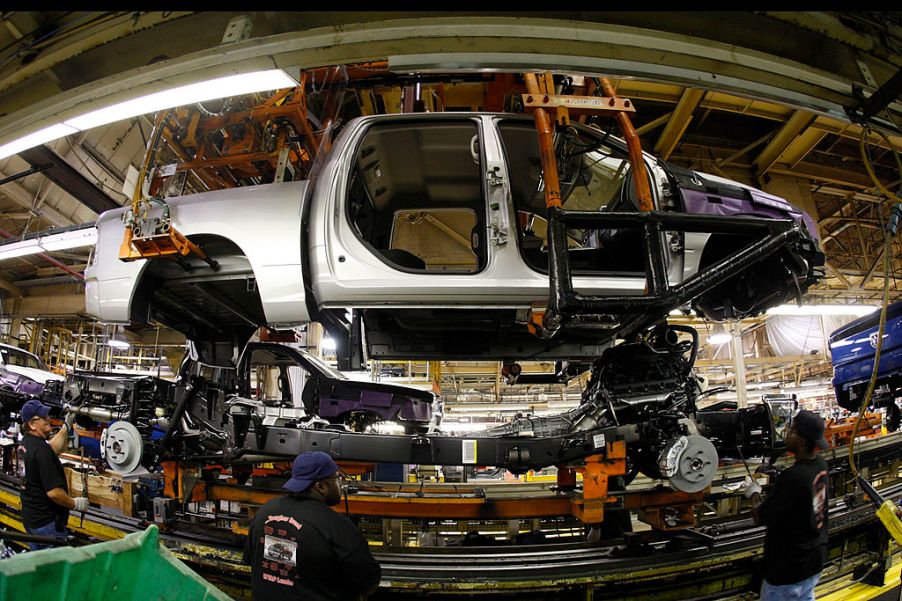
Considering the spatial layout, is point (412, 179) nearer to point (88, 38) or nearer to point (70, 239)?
point (88, 38)

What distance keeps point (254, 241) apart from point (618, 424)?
8.72 ft

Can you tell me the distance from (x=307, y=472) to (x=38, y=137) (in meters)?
2.48

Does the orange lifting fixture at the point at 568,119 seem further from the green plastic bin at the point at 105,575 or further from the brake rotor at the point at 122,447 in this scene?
the brake rotor at the point at 122,447

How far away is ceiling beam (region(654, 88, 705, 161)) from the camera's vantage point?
539 centimetres

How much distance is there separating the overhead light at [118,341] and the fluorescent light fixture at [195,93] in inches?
383

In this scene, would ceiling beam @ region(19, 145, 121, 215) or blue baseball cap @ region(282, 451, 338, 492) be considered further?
ceiling beam @ region(19, 145, 121, 215)

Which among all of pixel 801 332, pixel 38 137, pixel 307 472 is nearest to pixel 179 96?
pixel 38 137

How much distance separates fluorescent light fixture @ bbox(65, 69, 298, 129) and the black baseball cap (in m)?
3.11

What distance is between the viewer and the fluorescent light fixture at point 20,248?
566cm

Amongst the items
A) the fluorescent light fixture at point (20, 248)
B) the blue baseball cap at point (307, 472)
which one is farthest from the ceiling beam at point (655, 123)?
the fluorescent light fixture at point (20, 248)

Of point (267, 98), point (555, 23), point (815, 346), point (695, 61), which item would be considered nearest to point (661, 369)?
point (695, 61)

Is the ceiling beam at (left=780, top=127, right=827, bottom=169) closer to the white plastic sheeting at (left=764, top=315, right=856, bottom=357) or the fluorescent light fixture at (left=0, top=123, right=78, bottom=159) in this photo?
the fluorescent light fixture at (left=0, top=123, right=78, bottom=159)

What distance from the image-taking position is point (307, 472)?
1.98m

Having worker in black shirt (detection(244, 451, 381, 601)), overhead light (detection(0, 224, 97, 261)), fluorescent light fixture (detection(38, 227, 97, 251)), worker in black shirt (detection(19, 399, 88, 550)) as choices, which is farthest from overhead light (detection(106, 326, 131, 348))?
worker in black shirt (detection(244, 451, 381, 601))
